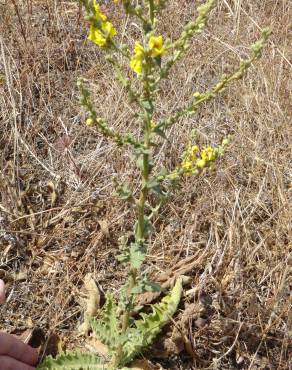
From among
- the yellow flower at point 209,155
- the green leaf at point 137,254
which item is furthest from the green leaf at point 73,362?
the yellow flower at point 209,155

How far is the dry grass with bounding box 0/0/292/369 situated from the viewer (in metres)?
2.19

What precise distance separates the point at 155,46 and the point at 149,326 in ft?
4.19

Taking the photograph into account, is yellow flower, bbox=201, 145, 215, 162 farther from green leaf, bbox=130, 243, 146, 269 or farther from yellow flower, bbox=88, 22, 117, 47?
yellow flower, bbox=88, 22, 117, 47

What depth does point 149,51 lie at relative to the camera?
1.20 meters

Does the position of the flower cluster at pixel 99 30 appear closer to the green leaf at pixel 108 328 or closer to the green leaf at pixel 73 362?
the green leaf at pixel 108 328

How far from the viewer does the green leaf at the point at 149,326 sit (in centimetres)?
196

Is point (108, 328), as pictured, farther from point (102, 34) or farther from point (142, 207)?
point (102, 34)

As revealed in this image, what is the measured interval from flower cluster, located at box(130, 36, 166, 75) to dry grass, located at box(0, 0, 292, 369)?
1.23 metres

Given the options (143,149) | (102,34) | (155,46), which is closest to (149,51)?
(155,46)

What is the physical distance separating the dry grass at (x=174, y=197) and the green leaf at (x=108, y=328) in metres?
0.28

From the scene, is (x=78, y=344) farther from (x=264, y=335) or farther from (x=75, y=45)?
(x=75, y=45)

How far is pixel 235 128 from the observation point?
282 centimetres

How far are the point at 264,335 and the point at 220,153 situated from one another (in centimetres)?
96

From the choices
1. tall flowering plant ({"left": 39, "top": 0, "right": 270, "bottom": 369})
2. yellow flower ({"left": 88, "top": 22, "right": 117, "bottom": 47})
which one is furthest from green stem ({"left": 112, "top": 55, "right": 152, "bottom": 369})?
yellow flower ({"left": 88, "top": 22, "right": 117, "bottom": 47})
